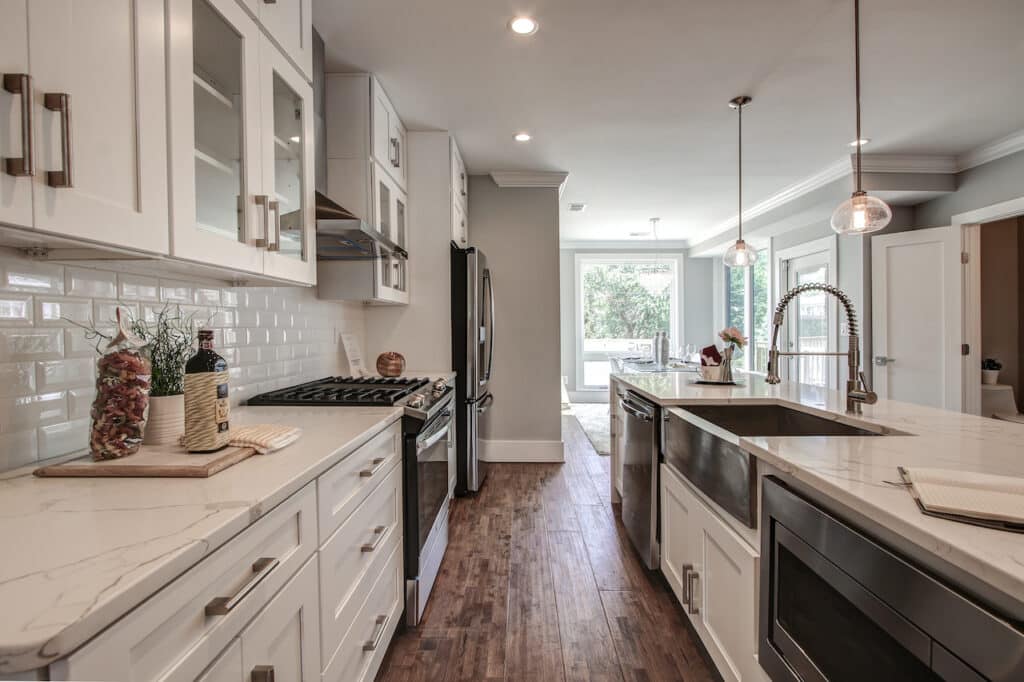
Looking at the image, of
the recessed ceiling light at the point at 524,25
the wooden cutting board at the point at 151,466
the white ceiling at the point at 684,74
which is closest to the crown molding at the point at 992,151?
the white ceiling at the point at 684,74

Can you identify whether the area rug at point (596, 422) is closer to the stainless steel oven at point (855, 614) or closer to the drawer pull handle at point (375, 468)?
the drawer pull handle at point (375, 468)

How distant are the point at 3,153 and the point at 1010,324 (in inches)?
258

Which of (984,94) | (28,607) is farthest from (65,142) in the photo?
(984,94)

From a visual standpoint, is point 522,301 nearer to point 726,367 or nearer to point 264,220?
point 726,367

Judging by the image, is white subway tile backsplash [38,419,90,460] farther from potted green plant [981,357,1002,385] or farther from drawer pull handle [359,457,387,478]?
potted green plant [981,357,1002,385]

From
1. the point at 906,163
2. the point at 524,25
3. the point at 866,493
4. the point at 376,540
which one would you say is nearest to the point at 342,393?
the point at 376,540

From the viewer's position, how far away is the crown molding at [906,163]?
3.85 m

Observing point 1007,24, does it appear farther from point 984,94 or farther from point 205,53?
point 205,53

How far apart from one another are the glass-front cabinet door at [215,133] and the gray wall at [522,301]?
2.95 meters

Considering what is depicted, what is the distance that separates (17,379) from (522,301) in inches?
137

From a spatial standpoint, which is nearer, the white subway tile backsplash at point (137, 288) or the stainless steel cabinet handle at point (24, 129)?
the stainless steel cabinet handle at point (24, 129)

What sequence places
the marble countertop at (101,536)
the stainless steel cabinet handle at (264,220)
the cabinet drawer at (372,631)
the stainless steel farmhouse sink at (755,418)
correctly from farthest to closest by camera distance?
the stainless steel farmhouse sink at (755,418) < the stainless steel cabinet handle at (264,220) < the cabinet drawer at (372,631) < the marble countertop at (101,536)

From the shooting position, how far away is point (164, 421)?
116cm

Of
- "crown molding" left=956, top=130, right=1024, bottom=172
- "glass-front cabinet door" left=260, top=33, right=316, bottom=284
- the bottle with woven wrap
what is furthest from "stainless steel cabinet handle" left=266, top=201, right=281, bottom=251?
"crown molding" left=956, top=130, right=1024, bottom=172
